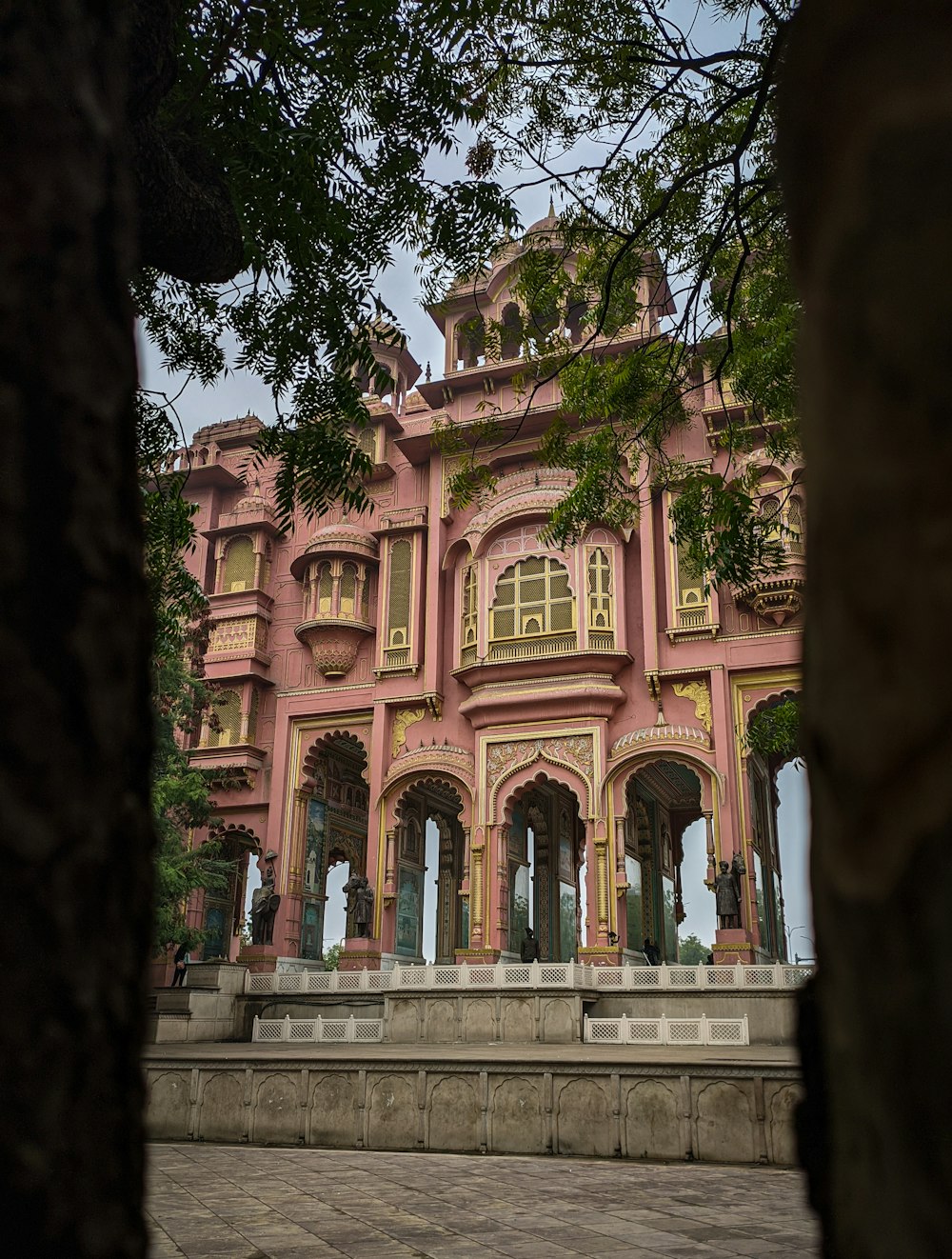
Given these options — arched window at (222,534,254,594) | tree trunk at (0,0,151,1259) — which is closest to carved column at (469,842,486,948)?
arched window at (222,534,254,594)

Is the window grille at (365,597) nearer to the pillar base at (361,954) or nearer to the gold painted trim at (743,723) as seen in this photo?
the pillar base at (361,954)

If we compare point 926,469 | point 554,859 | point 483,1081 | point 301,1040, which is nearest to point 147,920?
point 926,469

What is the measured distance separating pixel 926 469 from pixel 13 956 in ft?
1.92

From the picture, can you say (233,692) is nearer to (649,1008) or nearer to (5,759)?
(649,1008)

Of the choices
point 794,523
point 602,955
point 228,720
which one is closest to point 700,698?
point 794,523

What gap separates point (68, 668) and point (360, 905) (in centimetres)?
2134

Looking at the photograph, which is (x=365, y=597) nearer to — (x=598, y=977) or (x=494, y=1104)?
(x=598, y=977)

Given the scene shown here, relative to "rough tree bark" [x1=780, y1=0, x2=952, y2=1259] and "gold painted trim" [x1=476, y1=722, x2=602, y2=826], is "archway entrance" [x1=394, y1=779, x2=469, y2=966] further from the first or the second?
"rough tree bark" [x1=780, y1=0, x2=952, y2=1259]

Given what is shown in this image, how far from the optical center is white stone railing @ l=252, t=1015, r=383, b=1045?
51.2 feet

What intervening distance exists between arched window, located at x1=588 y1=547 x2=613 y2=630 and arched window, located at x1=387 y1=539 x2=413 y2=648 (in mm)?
4550

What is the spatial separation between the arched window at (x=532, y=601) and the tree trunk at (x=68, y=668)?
2005cm

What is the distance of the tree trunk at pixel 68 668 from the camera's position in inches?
25.1

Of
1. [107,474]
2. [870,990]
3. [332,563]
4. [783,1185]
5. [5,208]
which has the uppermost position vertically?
[332,563]

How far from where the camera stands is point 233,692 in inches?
972
